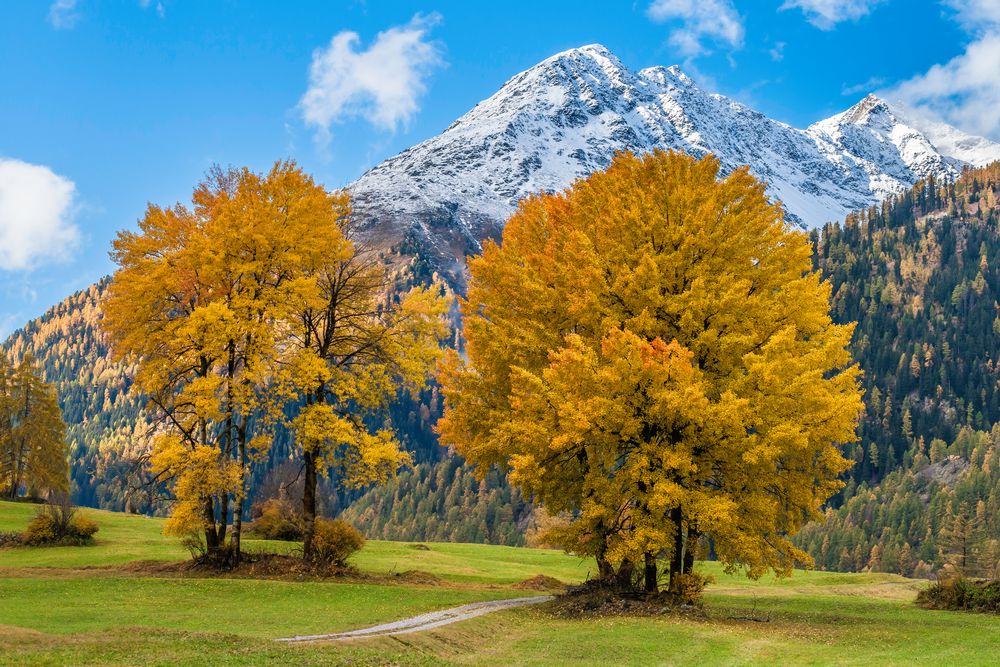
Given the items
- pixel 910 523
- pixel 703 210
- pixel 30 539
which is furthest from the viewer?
pixel 910 523

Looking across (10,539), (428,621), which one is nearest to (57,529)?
(10,539)

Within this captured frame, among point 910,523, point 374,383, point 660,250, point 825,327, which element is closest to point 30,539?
point 374,383

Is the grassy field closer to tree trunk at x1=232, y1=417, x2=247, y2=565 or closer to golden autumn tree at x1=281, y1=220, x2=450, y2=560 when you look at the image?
tree trunk at x1=232, y1=417, x2=247, y2=565

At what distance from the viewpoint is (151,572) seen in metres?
33.2

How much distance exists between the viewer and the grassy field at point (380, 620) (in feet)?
57.8

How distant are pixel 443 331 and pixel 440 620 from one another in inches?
587

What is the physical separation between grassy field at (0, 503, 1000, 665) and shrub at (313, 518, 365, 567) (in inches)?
83.3

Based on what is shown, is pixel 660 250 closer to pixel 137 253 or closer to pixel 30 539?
pixel 137 253

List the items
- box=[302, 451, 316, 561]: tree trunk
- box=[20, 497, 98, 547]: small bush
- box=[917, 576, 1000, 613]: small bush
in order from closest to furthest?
box=[917, 576, 1000, 613]: small bush, box=[302, 451, 316, 561]: tree trunk, box=[20, 497, 98, 547]: small bush

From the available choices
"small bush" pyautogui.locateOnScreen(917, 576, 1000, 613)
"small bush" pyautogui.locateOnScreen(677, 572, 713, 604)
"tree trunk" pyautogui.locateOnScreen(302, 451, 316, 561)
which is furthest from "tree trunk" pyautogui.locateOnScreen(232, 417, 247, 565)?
"small bush" pyautogui.locateOnScreen(917, 576, 1000, 613)

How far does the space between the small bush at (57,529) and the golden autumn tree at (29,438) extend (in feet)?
83.6

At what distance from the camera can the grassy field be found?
1762 cm

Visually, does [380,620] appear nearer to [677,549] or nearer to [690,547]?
A: [677,549]

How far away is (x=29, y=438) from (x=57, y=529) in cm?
2995
